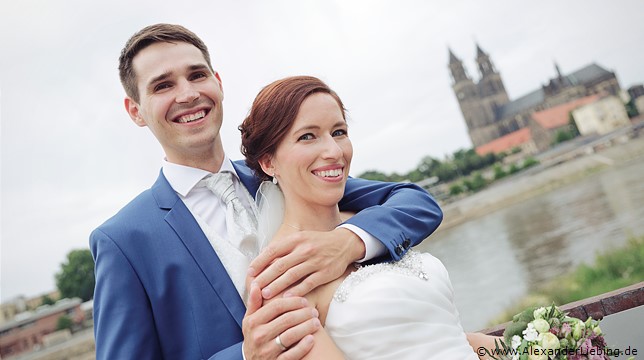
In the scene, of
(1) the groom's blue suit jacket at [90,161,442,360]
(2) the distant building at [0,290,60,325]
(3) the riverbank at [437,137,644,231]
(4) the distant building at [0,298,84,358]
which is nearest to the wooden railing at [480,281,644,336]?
(1) the groom's blue suit jacket at [90,161,442,360]

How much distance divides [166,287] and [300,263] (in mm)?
601

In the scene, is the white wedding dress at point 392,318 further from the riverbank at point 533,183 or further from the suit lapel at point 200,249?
the riverbank at point 533,183

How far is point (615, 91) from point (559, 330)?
88996 mm

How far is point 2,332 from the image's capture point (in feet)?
101

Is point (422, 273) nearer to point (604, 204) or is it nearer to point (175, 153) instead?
point (175, 153)

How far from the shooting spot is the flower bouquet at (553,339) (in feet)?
6.06

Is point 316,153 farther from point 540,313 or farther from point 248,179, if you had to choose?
point 540,313

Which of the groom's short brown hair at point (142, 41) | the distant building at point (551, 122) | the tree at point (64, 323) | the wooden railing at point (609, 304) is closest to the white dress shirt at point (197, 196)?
the groom's short brown hair at point (142, 41)

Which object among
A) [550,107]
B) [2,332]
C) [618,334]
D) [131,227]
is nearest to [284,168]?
[131,227]

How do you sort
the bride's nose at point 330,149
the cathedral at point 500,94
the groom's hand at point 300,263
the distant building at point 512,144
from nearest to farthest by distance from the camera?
the groom's hand at point 300,263 < the bride's nose at point 330,149 < the distant building at point 512,144 < the cathedral at point 500,94

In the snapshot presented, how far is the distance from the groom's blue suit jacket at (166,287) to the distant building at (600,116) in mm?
73386

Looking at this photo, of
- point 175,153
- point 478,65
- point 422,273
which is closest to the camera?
point 422,273

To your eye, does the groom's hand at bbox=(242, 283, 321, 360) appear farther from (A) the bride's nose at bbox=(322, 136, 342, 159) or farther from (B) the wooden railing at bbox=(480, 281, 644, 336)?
(B) the wooden railing at bbox=(480, 281, 644, 336)

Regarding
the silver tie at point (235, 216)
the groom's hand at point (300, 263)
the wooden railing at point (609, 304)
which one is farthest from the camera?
the wooden railing at point (609, 304)
